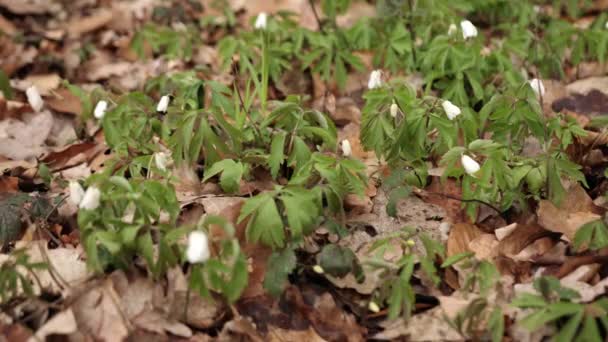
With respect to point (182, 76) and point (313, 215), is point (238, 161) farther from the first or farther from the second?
point (182, 76)

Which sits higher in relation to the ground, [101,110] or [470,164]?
[470,164]

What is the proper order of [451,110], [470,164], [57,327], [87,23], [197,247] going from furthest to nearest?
[87,23], [451,110], [470,164], [57,327], [197,247]

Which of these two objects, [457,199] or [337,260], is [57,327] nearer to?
[337,260]

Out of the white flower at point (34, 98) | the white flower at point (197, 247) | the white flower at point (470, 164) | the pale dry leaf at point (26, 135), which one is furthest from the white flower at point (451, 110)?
the white flower at point (34, 98)

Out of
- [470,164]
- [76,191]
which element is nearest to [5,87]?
[76,191]

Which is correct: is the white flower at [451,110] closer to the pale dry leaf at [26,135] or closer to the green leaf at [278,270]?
the green leaf at [278,270]

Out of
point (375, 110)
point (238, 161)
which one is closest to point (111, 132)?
point (238, 161)

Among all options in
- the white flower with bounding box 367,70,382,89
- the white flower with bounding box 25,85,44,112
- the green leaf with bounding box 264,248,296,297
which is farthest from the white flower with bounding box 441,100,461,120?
the white flower with bounding box 25,85,44,112
